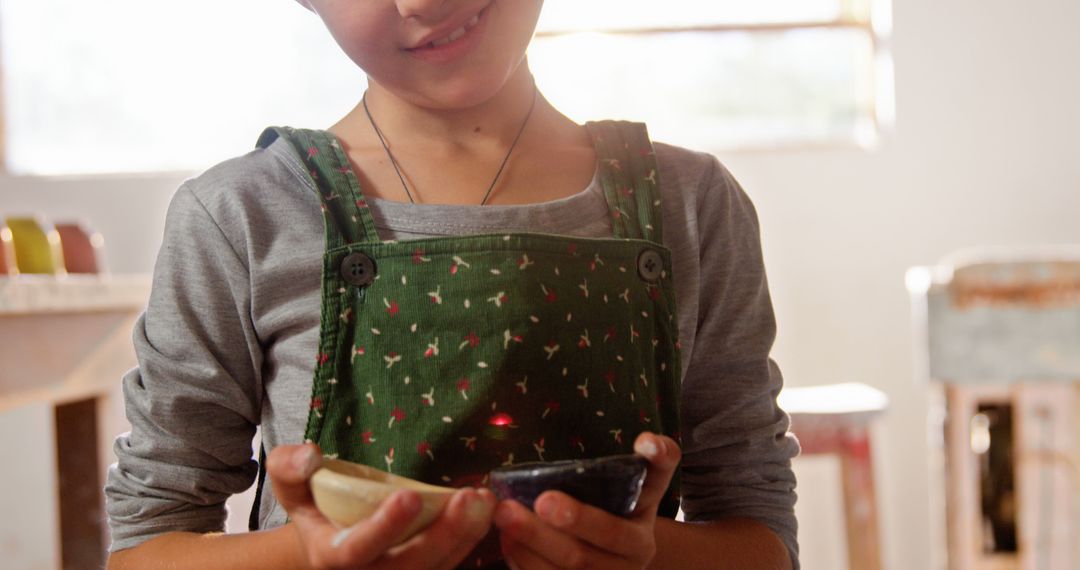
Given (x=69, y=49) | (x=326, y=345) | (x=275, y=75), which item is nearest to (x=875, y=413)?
(x=326, y=345)

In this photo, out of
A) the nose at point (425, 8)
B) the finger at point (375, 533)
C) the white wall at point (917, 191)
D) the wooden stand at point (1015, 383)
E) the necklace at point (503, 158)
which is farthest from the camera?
the white wall at point (917, 191)

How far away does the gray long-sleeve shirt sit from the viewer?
2.24 ft

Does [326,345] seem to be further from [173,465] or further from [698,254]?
[698,254]

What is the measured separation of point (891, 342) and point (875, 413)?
0.82 metres

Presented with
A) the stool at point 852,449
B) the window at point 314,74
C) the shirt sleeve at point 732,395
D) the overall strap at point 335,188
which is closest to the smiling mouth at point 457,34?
the overall strap at point 335,188

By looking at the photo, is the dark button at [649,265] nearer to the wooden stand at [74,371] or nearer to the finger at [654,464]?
the finger at [654,464]

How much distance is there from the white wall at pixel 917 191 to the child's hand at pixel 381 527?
2195mm

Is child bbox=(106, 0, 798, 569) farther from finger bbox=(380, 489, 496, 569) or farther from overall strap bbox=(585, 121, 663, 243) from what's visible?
finger bbox=(380, 489, 496, 569)

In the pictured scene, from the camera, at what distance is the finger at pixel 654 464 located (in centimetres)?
52

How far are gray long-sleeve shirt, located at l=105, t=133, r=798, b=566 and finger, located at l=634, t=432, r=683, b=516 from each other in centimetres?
20

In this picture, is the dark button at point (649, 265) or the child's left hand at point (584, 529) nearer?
the child's left hand at point (584, 529)

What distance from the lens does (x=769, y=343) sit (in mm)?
756

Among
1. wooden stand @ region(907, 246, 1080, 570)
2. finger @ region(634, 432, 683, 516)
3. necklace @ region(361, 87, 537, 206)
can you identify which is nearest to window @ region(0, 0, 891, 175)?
wooden stand @ region(907, 246, 1080, 570)

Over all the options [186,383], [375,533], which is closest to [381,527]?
[375,533]
